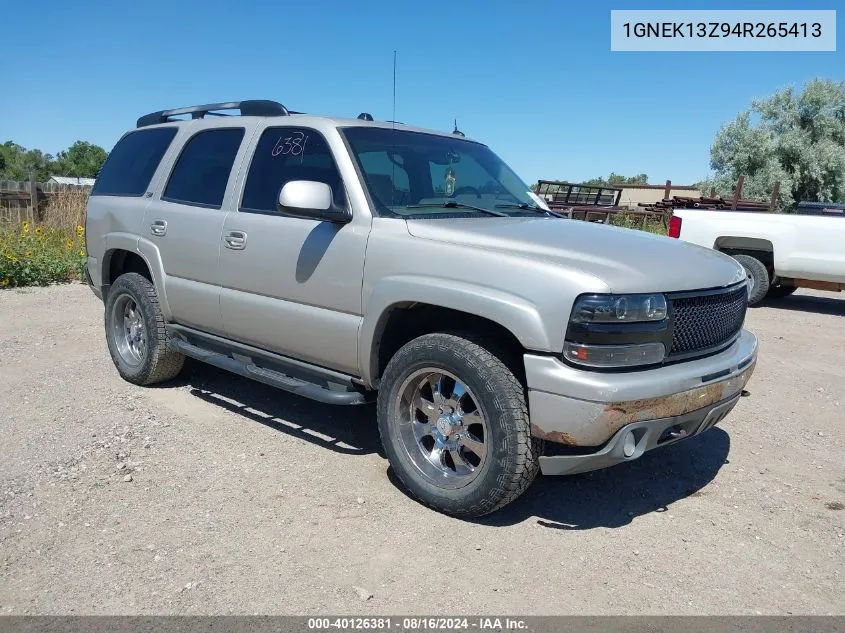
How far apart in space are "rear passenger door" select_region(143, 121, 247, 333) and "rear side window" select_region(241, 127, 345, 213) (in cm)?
21

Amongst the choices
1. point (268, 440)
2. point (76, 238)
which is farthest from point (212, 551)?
point (76, 238)

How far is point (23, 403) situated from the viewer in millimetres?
5211

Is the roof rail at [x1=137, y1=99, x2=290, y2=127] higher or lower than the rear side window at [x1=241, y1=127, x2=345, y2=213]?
higher

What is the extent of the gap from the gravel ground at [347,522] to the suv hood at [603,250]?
1.24m

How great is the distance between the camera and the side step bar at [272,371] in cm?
407

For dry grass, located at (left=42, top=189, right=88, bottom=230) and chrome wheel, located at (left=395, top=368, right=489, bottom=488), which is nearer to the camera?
chrome wheel, located at (left=395, top=368, right=489, bottom=488)

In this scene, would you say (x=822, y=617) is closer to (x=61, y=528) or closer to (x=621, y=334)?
(x=621, y=334)

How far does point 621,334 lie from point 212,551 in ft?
6.75

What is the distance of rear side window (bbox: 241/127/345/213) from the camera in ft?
14.0

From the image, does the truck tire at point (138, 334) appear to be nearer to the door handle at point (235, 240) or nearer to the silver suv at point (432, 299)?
the silver suv at point (432, 299)

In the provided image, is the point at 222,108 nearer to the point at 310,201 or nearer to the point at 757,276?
the point at 310,201

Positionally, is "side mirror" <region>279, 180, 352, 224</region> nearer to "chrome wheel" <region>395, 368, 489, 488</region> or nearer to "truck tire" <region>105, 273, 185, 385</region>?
"chrome wheel" <region>395, 368, 489, 488</region>

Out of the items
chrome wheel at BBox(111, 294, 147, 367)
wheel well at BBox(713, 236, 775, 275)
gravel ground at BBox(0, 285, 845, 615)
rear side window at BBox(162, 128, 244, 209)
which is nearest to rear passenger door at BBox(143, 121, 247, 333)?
rear side window at BBox(162, 128, 244, 209)

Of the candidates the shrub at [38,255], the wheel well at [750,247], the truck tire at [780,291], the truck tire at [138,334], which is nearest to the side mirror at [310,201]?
the truck tire at [138,334]
